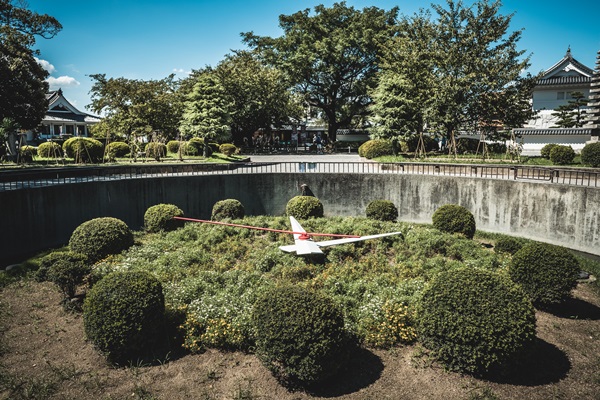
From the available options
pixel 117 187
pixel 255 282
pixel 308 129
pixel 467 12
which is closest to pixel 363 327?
pixel 255 282

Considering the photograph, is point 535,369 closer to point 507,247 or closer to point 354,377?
point 354,377

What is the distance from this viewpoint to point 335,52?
126 feet

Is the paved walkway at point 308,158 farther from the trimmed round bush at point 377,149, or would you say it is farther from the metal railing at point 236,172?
the metal railing at point 236,172

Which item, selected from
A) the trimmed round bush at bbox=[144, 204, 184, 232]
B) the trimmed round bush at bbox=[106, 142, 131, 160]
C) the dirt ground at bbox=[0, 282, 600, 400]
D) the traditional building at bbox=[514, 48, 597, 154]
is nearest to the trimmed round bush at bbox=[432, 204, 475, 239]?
the dirt ground at bbox=[0, 282, 600, 400]

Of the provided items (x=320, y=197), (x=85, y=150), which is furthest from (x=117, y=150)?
(x=320, y=197)

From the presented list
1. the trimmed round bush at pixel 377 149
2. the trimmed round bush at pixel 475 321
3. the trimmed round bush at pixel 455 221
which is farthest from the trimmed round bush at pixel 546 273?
the trimmed round bush at pixel 377 149

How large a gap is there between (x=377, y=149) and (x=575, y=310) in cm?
2061

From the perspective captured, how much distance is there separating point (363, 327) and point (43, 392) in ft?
18.1

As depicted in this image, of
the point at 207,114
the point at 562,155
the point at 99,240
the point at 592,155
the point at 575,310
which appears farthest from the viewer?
the point at 207,114

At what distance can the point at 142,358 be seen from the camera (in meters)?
7.52

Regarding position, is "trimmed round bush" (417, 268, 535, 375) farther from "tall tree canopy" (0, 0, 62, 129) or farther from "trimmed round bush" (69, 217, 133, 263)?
"tall tree canopy" (0, 0, 62, 129)

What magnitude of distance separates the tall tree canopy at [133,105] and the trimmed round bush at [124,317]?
79.0ft

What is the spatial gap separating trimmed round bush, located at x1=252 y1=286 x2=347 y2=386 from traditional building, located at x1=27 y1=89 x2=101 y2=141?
169 feet

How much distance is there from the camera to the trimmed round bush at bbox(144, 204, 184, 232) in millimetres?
15109
